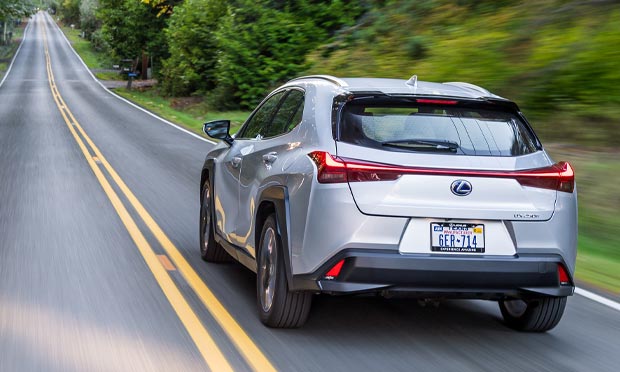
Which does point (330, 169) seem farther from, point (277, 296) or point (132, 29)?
point (132, 29)

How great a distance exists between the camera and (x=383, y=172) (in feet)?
18.0

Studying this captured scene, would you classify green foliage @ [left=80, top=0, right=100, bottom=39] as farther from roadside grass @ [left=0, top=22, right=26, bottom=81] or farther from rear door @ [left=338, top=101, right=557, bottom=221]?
rear door @ [left=338, top=101, right=557, bottom=221]

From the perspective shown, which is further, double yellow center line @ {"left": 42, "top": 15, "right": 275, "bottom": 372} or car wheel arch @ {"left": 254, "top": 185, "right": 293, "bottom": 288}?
car wheel arch @ {"left": 254, "top": 185, "right": 293, "bottom": 288}

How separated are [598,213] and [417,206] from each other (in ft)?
19.9

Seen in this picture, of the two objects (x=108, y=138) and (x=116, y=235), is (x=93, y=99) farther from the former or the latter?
(x=116, y=235)

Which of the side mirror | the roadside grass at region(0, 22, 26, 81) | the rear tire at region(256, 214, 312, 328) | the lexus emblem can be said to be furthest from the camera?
the roadside grass at region(0, 22, 26, 81)

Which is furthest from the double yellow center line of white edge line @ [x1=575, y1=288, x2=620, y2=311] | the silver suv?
white edge line @ [x1=575, y1=288, x2=620, y2=311]

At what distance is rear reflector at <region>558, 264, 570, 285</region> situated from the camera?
5.73 m

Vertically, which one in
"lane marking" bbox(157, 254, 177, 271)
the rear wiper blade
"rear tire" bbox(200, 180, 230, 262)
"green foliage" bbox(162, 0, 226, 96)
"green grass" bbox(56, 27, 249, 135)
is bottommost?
"green grass" bbox(56, 27, 249, 135)

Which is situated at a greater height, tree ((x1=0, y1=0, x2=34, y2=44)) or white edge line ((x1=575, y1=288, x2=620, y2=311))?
white edge line ((x1=575, y1=288, x2=620, y2=311))

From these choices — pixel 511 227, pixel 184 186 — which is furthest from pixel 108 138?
pixel 511 227

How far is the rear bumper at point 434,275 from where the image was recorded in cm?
546

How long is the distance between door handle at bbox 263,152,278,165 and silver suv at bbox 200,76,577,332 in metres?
0.24

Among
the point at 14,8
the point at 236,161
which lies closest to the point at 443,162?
the point at 236,161
